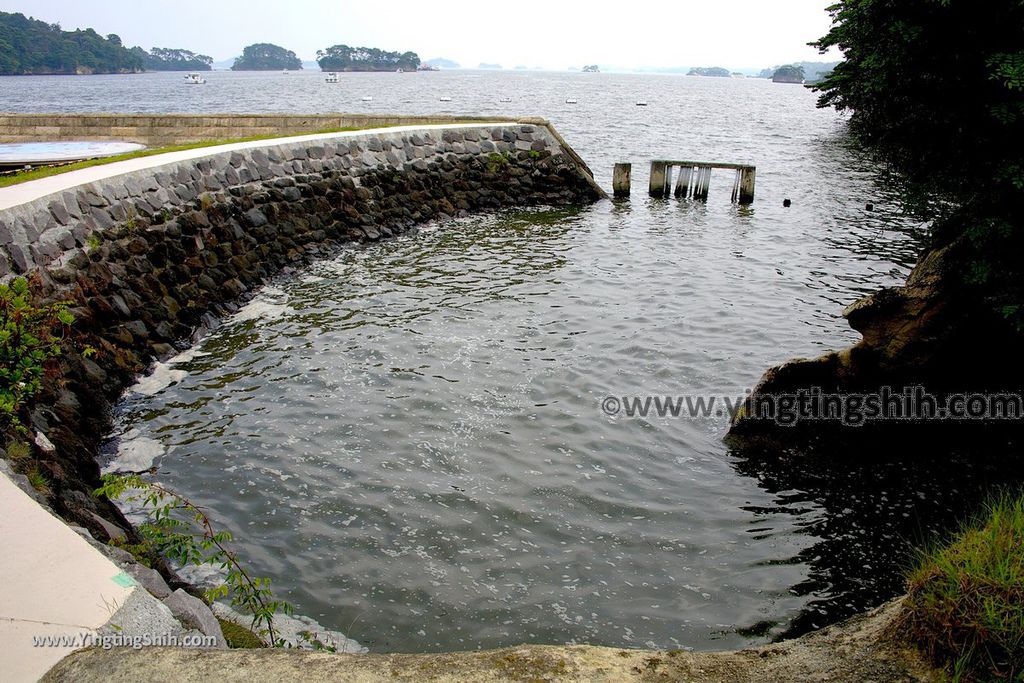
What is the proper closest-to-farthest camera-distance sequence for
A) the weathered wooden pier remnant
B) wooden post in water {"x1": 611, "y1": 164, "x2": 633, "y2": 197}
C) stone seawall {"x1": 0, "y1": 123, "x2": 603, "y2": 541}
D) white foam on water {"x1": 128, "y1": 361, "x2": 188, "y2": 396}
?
stone seawall {"x1": 0, "y1": 123, "x2": 603, "y2": 541}, white foam on water {"x1": 128, "y1": 361, "x2": 188, "y2": 396}, wooden post in water {"x1": 611, "y1": 164, "x2": 633, "y2": 197}, the weathered wooden pier remnant

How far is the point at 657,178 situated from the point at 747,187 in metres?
3.08

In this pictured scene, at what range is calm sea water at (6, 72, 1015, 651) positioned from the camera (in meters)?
5.96

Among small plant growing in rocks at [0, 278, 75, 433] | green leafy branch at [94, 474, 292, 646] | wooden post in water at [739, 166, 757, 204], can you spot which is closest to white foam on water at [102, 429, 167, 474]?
green leafy branch at [94, 474, 292, 646]

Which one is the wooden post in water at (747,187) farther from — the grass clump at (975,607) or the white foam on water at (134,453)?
the grass clump at (975,607)

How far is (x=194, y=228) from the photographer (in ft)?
42.4

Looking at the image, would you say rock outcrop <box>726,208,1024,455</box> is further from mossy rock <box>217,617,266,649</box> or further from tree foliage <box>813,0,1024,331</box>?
mossy rock <box>217,617,266,649</box>

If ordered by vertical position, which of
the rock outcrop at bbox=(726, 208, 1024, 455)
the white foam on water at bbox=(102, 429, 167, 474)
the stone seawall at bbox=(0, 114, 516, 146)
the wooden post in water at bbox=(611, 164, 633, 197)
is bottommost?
the white foam on water at bbox=(102, 429, 167, 474)

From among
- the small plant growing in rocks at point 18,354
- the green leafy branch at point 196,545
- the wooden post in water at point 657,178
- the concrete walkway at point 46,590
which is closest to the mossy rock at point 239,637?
the green leafy branch at point 196,545

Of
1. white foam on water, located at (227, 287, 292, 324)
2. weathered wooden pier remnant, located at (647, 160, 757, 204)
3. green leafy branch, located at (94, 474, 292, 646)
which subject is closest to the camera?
green leafy branch, located at (94, 474, 292, 646)

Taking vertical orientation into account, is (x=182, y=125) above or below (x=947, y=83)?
below

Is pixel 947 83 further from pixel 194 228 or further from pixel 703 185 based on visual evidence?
pixel 703 185

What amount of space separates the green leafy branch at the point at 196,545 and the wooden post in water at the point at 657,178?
21594mm

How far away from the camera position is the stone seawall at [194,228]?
27.9 feet

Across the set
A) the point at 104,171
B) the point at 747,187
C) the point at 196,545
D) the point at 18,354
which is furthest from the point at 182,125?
the point at 196,545
